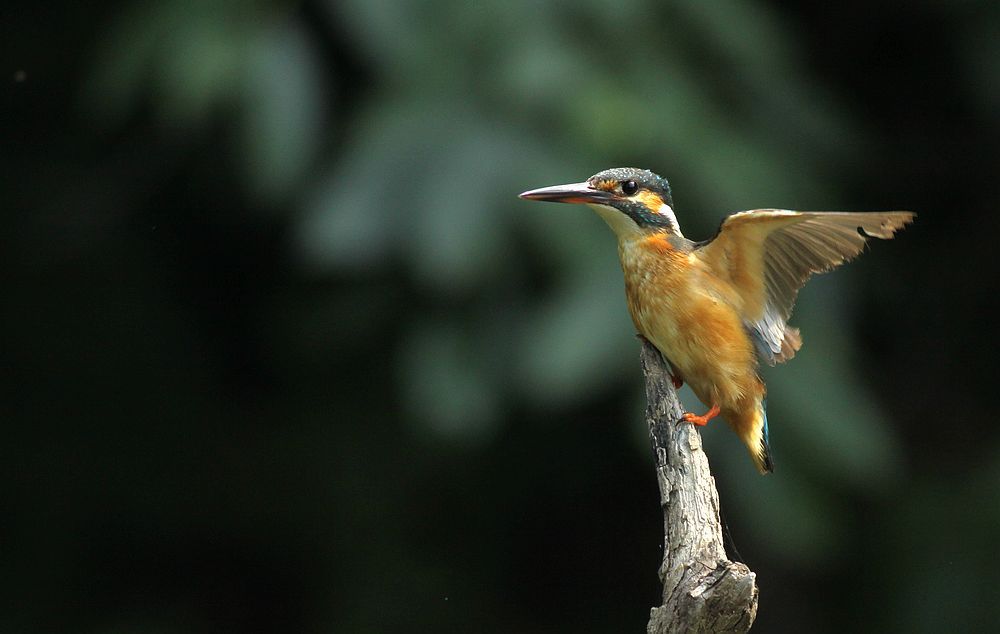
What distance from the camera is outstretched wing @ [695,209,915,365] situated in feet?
9.27

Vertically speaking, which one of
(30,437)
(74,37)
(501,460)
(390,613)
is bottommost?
(390,613)

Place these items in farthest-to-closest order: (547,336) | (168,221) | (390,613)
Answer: (168,221) < (390,613) < (547,336)

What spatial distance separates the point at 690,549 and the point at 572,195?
3.22ft

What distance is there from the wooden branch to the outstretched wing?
1.38 ft

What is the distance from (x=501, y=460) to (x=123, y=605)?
203 centimetres

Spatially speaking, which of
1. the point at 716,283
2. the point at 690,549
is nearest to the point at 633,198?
the point at 716,283

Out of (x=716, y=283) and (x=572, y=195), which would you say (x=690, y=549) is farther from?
(x=572, y=195)

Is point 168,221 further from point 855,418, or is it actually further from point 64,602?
point 855,418

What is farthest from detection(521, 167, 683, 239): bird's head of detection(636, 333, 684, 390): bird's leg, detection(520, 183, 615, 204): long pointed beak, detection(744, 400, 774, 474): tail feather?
detection(744, 400, 774, 474): tail feather

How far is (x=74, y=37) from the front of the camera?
5.86 metres

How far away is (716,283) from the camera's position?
10.2 feet

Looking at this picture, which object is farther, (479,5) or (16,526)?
(16,526)

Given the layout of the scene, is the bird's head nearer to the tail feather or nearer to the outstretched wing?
the outstretched wing

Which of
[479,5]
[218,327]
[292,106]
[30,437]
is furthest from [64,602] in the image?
[479,5]
